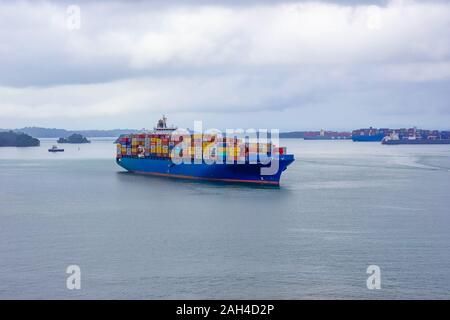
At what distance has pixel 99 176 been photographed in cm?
7138

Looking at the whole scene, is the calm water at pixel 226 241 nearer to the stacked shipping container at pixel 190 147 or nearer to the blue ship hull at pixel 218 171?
the blue ship hull at pixel 218 171

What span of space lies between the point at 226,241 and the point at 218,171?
2867 cm

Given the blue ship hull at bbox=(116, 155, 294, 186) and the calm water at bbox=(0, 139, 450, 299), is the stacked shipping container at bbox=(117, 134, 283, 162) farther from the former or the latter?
the calm water at bbox=(0, 139, 450, 299)

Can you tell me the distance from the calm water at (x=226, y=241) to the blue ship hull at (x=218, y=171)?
2480mm

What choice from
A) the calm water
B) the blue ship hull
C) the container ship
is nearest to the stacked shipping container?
the container ship

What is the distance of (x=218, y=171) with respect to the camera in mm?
58844

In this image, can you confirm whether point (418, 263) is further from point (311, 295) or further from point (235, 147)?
point (235, 147)

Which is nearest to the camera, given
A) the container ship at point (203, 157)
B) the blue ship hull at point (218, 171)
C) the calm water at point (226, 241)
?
the calm water at point (226, 241)

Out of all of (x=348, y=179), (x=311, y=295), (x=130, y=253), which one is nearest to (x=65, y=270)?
(x=130, y=253)

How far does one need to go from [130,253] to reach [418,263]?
465 inches

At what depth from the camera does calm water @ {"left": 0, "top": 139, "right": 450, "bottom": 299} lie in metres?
22.3

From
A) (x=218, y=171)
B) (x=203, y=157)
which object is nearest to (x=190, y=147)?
(x=203, y=157)

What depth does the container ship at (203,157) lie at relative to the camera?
56.4 metres

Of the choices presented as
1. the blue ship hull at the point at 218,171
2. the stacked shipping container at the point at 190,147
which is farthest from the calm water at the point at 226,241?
the stacked shipping container at the point at 190,147
